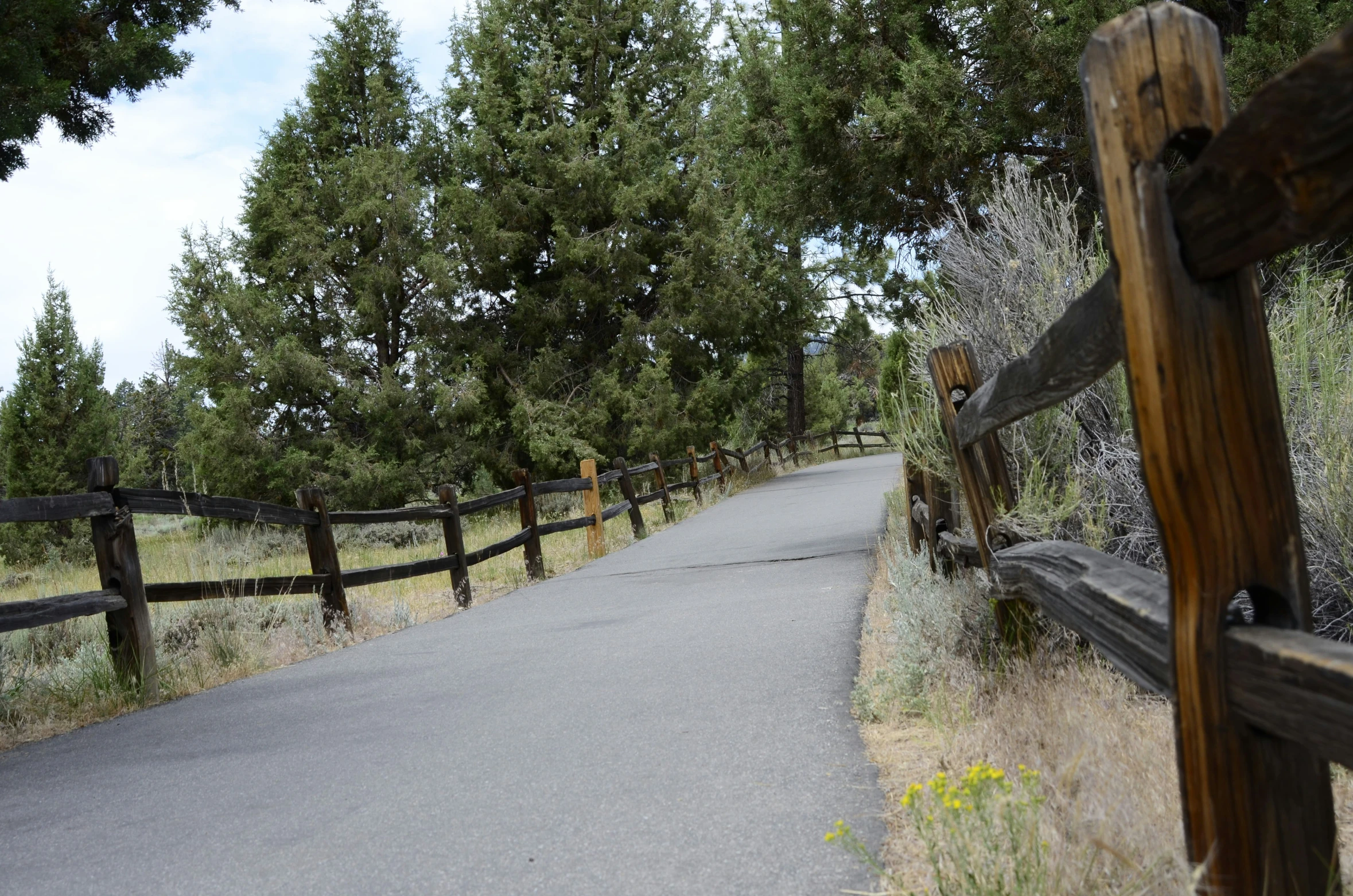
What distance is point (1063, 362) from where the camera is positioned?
2693 mm

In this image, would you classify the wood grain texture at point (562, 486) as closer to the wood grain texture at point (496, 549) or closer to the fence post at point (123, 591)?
the wood grain texture at point (496, 549)

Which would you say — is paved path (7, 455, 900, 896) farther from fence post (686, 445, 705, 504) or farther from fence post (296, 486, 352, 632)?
fence post (686, 445, 705, 504)

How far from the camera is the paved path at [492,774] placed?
11.3ft

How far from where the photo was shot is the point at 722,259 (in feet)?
89.9

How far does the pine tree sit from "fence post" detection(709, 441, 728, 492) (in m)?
13.2

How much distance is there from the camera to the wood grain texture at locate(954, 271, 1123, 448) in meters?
2.25

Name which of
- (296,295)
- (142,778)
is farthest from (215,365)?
(142,778)

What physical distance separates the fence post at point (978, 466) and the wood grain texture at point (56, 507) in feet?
15.7

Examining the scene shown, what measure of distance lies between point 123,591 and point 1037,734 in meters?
5.81

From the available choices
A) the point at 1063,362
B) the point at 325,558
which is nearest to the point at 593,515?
the point at 325,558

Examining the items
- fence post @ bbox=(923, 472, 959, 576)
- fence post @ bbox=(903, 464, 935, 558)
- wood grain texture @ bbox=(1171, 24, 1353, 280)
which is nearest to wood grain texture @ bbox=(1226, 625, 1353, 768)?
wood grain texture @ bbox=(1171, 24, 1353, 280)

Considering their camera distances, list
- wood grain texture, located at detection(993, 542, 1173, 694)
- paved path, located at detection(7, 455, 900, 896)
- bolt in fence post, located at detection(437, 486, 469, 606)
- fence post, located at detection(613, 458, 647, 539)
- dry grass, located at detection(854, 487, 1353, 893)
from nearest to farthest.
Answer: wood grain texture, located at detection(993, 542, 1173, 694) < dry grass, located at detection(854, 487, 1353, 893) < paved path, located at detection(7, 455, 900, 896) < bolt in fence post, located at detection(437, 486, 469, 606) < fence post, located at detection(613, 458, 647, 539)

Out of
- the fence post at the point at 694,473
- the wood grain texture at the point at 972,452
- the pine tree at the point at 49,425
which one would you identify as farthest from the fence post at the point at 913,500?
the pine tree at the point at 49,425

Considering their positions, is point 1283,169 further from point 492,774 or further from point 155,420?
point 155,420
